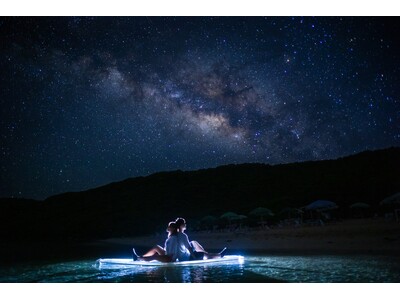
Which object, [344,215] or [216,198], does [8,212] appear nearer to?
[216,198]

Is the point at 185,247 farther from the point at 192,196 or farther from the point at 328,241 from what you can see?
the point at 192,196

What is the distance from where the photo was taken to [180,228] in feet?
30.6

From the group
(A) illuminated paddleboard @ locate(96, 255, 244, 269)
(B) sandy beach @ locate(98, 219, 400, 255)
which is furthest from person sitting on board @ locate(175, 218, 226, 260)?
(B) sandy beach @ locate(98, 219, 400, 255)

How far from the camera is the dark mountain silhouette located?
34.5m

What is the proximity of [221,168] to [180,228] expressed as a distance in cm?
4674

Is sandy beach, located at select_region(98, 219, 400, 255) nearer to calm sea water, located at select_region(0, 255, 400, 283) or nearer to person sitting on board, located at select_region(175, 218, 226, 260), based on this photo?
calm sea water, located at select_region(0, 255, 400, 283)

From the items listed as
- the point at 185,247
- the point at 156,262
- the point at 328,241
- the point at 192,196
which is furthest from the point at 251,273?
the point at 192,196

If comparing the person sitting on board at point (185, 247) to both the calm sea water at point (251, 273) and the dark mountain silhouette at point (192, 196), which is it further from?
the dark mountain silhouette at point (192, 196)

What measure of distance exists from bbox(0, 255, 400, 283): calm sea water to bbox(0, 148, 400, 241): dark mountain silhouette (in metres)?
20.1

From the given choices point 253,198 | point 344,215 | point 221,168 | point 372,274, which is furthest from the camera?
point 221,168

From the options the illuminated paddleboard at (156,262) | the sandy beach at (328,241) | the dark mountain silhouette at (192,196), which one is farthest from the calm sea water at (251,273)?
the dark mountain silhouette at (192,196)
